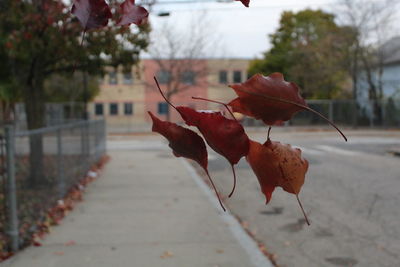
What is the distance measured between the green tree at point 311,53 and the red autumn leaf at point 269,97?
33.9m

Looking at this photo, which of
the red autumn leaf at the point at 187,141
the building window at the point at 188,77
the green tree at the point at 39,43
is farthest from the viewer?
the building window at the point at 188,77

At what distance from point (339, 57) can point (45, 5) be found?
96.2 ft

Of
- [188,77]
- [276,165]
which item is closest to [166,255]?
[276,165]

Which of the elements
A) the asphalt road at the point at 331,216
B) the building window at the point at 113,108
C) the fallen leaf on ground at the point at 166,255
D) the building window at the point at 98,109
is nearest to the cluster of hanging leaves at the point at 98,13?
the asphalt road at the point at 331,216

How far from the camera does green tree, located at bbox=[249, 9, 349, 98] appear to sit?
1380 inches

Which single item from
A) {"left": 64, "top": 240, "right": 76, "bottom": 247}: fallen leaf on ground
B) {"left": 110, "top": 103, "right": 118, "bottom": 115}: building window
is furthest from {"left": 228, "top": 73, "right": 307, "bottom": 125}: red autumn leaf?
{"left": 110, "top": 103, "right": 118, "bottom": 115}: building window

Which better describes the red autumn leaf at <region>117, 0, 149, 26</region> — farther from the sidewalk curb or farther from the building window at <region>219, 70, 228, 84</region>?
the building window at <region>219, 70, 228, 84</region>

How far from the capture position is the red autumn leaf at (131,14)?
4.51ft

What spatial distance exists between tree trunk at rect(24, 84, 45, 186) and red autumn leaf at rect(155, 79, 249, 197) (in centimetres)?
743

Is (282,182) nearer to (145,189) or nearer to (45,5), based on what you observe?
(45,5)

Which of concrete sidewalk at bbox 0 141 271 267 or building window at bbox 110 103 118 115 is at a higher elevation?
building window at bbox 110 103 118 115

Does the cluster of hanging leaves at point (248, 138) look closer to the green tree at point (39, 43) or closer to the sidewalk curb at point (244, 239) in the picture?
the sidewalk curb at point (244, 239)

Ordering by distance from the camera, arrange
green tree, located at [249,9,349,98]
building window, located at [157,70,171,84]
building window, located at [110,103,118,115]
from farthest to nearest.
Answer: building window, located at [110,103,118,115]
green tree, located at [249,9,349,98]
building window, located at [157,70,171,84]

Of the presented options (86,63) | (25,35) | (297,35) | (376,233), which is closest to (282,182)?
(376,233)
